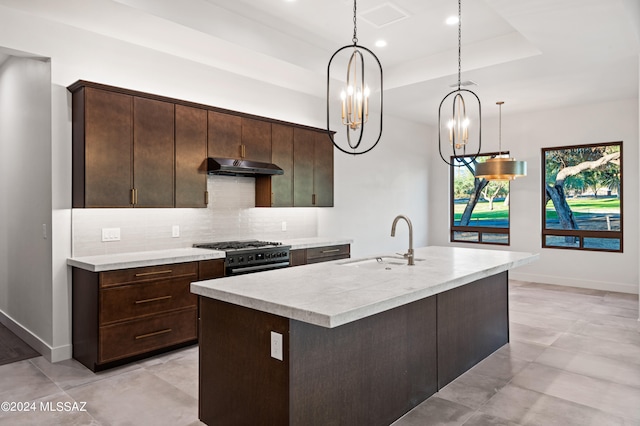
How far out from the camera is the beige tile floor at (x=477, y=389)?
2.65 metres

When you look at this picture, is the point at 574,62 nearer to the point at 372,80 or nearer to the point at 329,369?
the point at 372,80

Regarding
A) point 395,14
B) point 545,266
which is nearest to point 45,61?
point 395,14

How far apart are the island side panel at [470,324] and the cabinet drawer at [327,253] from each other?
206 cm

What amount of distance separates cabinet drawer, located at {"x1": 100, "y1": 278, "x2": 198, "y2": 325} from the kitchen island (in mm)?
1286

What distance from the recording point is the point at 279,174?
505 cm

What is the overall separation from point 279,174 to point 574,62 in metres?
3.55

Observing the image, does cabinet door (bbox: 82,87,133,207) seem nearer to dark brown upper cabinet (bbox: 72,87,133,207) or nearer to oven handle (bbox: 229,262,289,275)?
dark brown upper cabinet (bbox: 72,87,133,207)

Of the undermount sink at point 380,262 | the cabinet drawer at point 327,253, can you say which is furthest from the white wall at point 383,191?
the undermount sink at point 380,262

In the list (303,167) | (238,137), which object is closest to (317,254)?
(303,167)

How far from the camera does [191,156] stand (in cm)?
424

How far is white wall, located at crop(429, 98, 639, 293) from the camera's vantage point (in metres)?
6.39

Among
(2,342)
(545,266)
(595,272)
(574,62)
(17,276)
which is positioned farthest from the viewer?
(545,266)

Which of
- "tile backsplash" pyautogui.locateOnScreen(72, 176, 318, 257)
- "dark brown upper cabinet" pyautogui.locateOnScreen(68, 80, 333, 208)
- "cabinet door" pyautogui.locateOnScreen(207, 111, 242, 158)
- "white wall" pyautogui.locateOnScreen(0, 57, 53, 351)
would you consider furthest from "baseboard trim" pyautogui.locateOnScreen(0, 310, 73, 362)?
"cabinet door" pyautogui.locateOnScreen(207, 111, 242, 158)

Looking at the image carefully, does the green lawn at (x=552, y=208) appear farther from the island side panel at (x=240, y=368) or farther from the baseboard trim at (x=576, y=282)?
the island side panel at (x=240, y=368)
